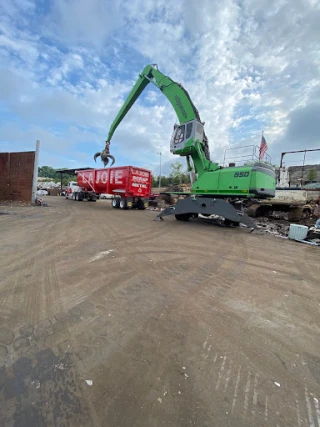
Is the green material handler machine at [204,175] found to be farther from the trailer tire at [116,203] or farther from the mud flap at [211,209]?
Result: the trailer tire at [116,203]

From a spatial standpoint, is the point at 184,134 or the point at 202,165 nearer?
the point at 202,165

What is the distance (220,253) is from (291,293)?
206 cm

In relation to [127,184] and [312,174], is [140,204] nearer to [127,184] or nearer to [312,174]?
[127,184]

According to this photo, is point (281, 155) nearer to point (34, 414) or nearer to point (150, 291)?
point (150, 291)

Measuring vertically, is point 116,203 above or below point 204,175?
below

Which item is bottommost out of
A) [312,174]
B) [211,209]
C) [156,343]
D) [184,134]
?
[156,343]

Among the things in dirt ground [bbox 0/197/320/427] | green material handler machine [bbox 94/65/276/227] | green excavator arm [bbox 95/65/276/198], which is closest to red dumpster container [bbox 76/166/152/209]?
green material handler machine [bbox 94/65/276/227]

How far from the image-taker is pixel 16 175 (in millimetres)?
15836

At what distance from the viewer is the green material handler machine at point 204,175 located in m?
7.76

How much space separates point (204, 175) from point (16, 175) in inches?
563

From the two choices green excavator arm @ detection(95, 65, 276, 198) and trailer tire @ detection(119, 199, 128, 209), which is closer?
green excavator arm @ detection(95, 65, 276, 198)

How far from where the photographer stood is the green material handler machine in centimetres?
776

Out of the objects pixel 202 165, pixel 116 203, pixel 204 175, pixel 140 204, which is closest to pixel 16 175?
pixel 116 203

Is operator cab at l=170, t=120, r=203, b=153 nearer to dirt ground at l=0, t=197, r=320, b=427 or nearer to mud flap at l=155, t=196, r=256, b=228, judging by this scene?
mud flap at l=155, t=196, r=256, b=228
